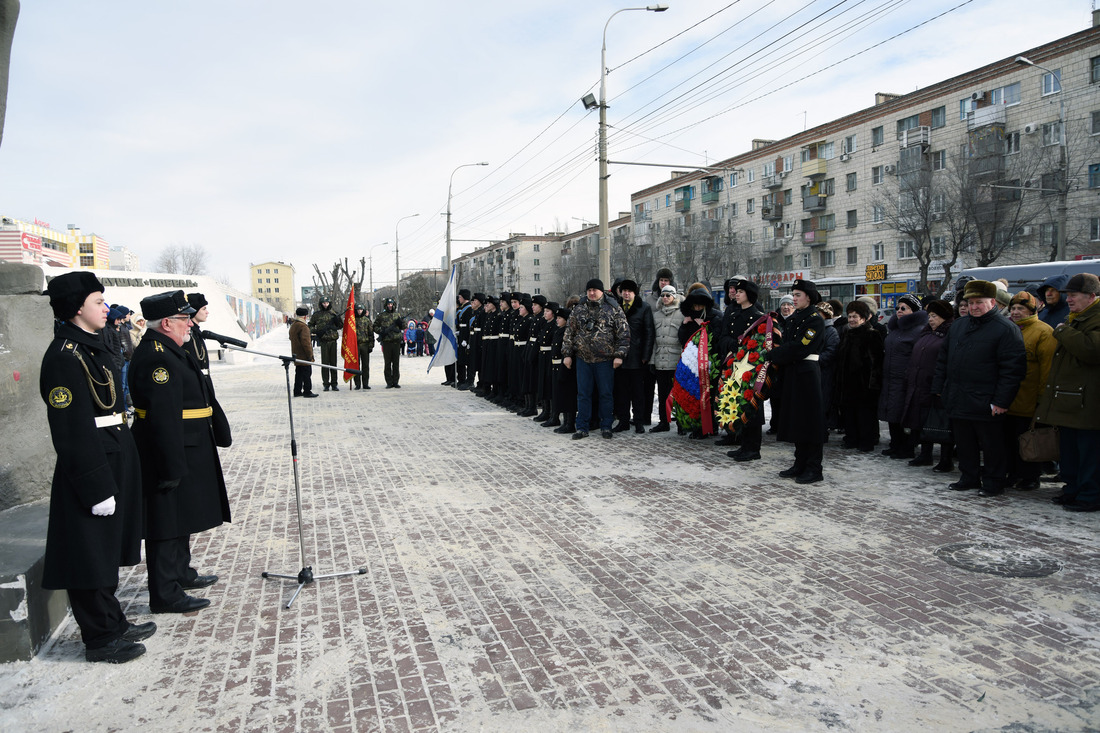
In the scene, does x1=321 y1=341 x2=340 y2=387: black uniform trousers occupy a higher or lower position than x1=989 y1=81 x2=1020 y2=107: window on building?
lower

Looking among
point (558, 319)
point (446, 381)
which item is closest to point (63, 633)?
point (558, 319)

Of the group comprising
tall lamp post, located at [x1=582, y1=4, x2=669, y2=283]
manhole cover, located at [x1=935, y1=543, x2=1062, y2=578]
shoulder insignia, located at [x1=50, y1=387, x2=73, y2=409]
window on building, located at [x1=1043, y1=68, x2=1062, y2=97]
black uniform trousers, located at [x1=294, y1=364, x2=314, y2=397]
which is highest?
window on building, located at [x1=1043, y1=68, x2=1062, y2=97]

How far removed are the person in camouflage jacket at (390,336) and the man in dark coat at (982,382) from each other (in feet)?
42.2

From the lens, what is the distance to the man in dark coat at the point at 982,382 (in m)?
6.29

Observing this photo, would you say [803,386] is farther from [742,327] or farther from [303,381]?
[303,381]

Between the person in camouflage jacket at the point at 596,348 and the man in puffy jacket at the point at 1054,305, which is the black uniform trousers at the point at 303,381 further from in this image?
the man in puffy jacket at the point at 1054,305

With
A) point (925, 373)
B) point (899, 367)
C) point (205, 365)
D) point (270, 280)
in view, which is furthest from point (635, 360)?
point (270, 280)

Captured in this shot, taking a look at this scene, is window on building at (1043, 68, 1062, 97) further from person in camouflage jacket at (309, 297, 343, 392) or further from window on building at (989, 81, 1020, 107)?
person in camouflage jacket at (309, 297, 343, 392)

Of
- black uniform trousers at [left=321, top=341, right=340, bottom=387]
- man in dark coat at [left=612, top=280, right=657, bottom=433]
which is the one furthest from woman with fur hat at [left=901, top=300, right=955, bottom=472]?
black uniform trousers at [left=321, top=341, right=340, bottom=387]

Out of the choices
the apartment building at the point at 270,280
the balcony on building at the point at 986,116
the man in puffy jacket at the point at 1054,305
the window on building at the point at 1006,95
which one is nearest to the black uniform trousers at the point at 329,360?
the man in puffy jacket at the point at 1054,305

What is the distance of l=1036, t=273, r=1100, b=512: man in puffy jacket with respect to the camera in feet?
18.9

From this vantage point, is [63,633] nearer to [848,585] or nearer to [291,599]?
[291,599]

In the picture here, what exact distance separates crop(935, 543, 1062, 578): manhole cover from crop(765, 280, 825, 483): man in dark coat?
196 centimetres

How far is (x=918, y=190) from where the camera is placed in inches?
1372
